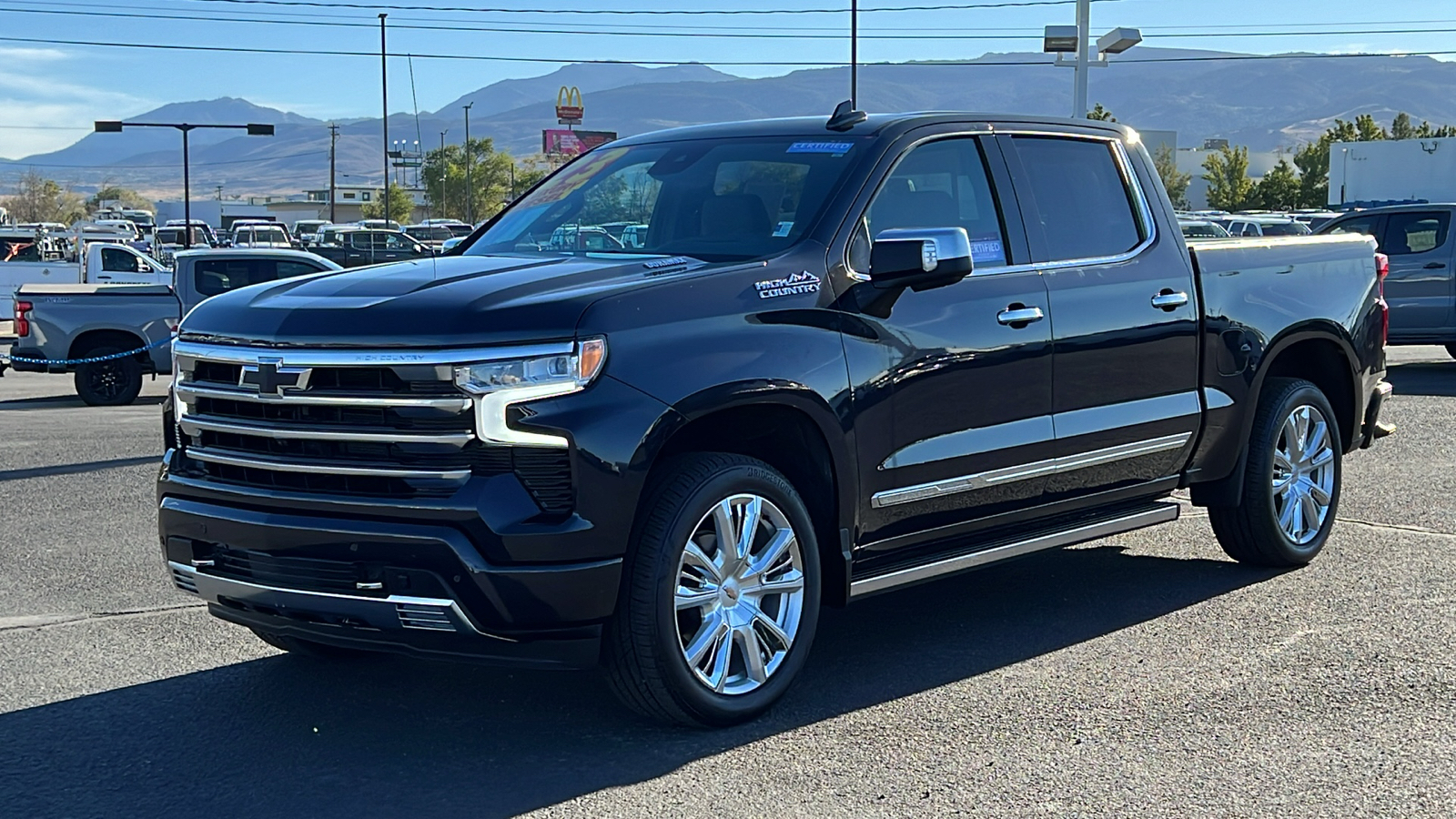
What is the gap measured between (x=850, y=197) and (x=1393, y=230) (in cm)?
1535

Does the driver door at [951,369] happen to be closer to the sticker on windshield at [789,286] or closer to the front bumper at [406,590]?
the sticker on windshield at [789,286]

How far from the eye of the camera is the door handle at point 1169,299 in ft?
21.4

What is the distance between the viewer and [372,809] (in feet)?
14.0

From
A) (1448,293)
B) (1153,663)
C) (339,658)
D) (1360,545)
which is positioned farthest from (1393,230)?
(339,658)

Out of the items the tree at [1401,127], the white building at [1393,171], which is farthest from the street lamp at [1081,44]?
the tree at [1401,127]

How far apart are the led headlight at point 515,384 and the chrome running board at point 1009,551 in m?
1.40

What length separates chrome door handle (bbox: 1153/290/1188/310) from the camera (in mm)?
6516

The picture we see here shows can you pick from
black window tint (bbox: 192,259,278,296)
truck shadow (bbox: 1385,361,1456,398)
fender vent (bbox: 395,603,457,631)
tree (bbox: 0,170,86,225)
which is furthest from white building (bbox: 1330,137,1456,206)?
tree (bbox: 0,170,86,225)

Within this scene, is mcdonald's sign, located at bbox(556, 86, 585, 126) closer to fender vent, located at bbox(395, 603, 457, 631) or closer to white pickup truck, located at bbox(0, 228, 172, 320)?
white pickup truck, located at bbox(0, 228, 172, 320)

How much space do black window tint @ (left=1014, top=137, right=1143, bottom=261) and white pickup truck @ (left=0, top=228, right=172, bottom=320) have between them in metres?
20.6

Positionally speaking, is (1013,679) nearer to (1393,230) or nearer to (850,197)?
(850,197)

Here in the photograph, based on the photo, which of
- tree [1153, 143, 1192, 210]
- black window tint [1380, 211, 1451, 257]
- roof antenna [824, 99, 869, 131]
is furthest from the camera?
tree [1153, 143, 1192, 210]

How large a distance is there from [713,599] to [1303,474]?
146 inches

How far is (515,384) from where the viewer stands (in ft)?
14.6
